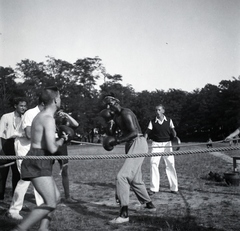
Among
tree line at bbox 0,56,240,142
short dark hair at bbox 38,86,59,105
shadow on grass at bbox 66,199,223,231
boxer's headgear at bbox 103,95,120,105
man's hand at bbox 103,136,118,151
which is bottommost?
shadow on grass at bbox 66,199,223,231

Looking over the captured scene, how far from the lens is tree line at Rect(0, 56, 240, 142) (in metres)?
52.0

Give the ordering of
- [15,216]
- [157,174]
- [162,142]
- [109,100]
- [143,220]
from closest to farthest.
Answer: [143,220]
[15,216]
[109,100]
[157,174]
[162,142]

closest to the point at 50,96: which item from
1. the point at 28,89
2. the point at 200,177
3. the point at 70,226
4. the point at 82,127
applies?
the point at 70,226

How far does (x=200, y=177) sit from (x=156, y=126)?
2901 mm

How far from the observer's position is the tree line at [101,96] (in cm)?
5197

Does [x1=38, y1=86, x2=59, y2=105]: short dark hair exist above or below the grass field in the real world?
above

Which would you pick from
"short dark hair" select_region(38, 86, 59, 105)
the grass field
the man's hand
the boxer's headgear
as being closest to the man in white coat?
the grass field

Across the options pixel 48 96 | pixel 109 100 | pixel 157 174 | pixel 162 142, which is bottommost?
pixel 157 174

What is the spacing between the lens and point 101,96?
4441 cm

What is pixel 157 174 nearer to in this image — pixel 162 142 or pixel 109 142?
pixel 162 142

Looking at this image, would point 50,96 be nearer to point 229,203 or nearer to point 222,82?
point 229,203

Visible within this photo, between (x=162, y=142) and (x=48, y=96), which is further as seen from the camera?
(x=162, y=142)

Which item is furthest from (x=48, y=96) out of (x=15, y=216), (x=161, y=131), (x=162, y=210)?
(x=161, y=131)

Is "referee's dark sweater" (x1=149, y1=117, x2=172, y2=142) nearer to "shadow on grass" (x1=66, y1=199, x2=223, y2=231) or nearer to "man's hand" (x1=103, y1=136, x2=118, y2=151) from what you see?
"shadow on grass" (x1=66, y1=199, x2=223, y2=231)
